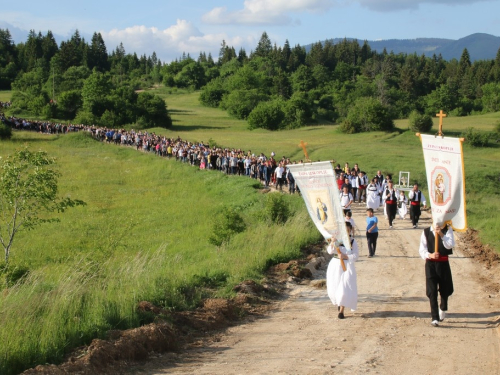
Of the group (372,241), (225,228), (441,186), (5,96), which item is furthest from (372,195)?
(5,96)

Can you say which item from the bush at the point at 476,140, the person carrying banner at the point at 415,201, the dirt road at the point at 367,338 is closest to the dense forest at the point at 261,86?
the bush at the point at 476,140

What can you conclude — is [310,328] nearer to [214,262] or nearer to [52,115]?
[214,262]

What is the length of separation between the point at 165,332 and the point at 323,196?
11.5 ft

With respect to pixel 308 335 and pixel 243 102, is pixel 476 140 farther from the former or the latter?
pixel 308 335

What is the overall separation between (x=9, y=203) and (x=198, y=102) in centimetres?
10309

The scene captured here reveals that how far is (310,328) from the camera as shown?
9.66 meters

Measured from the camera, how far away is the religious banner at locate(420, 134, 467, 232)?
9.23m

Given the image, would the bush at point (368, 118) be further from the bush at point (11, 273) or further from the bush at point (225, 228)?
the bush at point (11, 273)

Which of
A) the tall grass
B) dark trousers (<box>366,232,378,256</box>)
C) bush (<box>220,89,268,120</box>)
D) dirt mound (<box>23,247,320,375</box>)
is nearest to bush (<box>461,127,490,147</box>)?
the tall grass

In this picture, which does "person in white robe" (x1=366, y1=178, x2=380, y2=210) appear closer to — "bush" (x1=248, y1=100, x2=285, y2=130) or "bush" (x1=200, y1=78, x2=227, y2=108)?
"bush" (x1=248, y1=100, x2=285, y2=130)

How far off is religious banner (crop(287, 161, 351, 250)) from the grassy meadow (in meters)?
2.57

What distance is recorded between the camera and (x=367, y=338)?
9125mm

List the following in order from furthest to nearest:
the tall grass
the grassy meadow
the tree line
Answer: the tree line
the grassy meadow
the tall grass

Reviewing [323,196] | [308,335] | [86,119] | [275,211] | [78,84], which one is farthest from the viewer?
[78,84]
